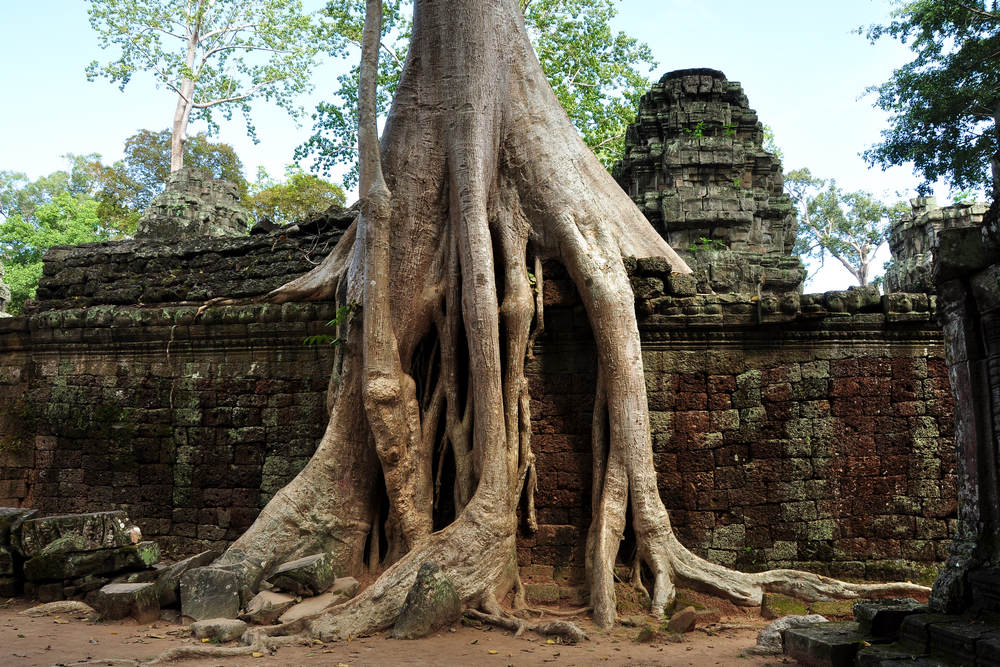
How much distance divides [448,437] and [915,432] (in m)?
3.09

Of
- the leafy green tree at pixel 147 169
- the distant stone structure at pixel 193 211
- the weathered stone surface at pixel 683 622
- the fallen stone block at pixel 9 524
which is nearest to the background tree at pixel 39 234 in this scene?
the leafy green tree at pixel 147 169

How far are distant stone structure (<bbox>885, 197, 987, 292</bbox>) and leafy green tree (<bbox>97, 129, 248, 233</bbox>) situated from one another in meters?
17.4

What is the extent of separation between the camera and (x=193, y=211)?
1055 cm

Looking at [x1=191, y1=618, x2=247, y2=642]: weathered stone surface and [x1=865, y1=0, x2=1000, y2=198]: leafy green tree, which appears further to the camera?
[x1=865, y1=0, x2=1000, y2=198]: leafy green tree

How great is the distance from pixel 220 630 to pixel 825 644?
2.87m

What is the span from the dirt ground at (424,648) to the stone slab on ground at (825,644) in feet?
0.46

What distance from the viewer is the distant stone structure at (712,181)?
809cm

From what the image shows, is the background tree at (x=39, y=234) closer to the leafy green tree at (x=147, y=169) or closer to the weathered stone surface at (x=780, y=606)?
the leafy green tree at (x=147, y=169)

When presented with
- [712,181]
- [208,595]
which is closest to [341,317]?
[208,595]

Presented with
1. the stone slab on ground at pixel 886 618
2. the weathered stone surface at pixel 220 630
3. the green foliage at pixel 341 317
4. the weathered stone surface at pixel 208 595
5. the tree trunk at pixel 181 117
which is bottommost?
the weathered stone surface at pixel 220 630

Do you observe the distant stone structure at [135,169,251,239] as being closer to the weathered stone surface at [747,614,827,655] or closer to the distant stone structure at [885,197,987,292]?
the weathered stone surface at [747,614,827,655]

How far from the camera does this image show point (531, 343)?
5.25 metres

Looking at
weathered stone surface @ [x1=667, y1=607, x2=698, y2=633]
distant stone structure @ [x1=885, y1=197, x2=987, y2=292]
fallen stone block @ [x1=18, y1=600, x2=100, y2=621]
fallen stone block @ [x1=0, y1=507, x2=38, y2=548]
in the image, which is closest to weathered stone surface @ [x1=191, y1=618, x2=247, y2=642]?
fallen stone block @ [x1=18, y1=600, x2=100, y2=621]

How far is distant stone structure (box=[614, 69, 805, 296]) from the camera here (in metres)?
8.09
